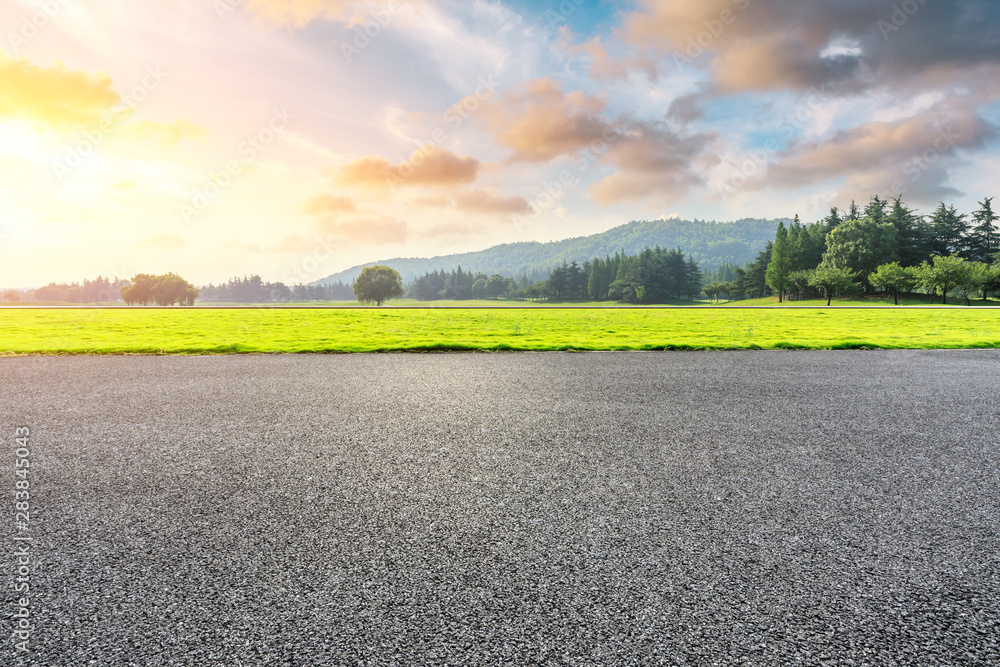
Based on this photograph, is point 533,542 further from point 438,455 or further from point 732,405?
point 732,405

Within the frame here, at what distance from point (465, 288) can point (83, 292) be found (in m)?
120

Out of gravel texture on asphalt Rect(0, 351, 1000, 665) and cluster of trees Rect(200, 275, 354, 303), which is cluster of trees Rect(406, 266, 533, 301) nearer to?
cluster of trees Rect(200, 275, 354, 303)

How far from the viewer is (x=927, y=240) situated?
86.8 metres

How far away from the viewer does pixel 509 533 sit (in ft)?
11.9

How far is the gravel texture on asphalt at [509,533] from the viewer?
2.55m

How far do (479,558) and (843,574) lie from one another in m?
2.34

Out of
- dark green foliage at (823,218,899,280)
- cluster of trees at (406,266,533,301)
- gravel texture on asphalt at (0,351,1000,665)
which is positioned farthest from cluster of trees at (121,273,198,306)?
dark green foliage at (823,218,899,280)

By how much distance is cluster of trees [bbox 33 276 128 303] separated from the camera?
145 meters

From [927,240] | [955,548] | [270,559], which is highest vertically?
[927,240]

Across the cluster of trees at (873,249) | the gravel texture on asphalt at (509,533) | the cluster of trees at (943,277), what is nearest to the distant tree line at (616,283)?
the cluster of trees at (873,249)

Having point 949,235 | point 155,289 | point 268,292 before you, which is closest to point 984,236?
point 949,235

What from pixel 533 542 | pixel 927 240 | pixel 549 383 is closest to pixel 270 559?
pixel 533 542

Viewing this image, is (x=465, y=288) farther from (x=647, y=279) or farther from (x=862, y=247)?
(x=862, y=247)

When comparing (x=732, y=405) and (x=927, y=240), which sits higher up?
(x=927, y=240)
